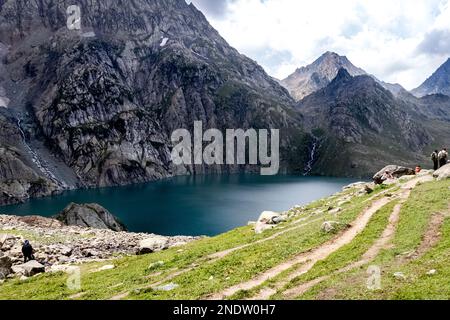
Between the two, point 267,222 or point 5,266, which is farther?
point 267,222

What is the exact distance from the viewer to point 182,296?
80.3 feet

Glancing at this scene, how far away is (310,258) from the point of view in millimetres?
29984

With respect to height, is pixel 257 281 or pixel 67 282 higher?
pixel 257 281

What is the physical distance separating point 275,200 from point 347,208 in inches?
5947

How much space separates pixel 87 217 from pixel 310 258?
8128 centimetres

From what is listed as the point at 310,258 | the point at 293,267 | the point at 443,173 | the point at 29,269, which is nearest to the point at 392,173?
the point at 443,173

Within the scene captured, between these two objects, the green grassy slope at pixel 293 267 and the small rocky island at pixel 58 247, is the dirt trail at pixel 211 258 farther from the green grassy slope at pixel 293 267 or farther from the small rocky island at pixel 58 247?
the small rocky island at pixel 58 247

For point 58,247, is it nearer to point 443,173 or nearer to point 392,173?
point 443,173

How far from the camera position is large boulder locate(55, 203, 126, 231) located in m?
98.1

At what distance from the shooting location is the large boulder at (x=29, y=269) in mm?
39188

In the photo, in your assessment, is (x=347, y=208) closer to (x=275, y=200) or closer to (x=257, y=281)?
(x=257, y=281)

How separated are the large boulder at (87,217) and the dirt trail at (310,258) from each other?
7545cm
